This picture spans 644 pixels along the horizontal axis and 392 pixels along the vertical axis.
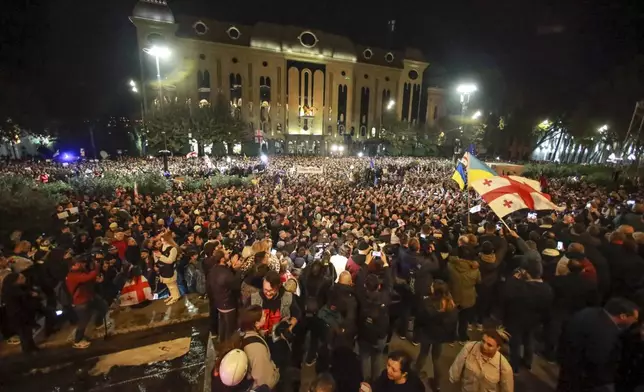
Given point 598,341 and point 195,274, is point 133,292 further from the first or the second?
point 598,341

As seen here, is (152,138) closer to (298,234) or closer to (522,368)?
(298,234)

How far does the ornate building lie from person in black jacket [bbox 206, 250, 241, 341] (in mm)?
46080

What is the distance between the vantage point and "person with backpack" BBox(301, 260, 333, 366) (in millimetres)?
4280

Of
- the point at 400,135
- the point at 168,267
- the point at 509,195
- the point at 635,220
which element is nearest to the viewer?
the point at 168,267

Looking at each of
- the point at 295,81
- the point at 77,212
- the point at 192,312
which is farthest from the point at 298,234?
the point at 295,81

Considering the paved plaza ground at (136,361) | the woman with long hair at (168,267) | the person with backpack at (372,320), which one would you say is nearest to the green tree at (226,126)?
the woman with long hair at (168,267)

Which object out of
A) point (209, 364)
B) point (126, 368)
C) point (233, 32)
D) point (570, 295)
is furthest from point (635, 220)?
point (233, 32)

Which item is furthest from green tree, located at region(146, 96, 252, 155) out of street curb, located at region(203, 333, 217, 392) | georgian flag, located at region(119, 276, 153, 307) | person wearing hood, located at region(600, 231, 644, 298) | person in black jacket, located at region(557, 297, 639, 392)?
person in black jacket, located at region(557, 297, 639, 392)

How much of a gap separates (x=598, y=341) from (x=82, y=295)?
635 centimetres

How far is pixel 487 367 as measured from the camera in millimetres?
3223

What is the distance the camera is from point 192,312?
6387 mm

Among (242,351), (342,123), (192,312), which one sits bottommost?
(192,312)

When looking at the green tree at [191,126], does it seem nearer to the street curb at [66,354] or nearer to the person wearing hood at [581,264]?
the street curb at [66,354]

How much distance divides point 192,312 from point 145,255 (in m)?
1.71
